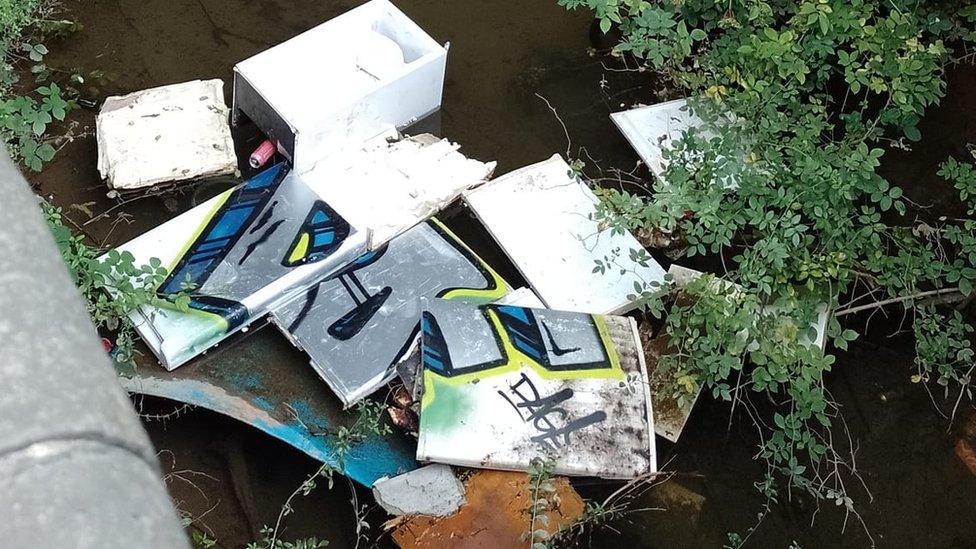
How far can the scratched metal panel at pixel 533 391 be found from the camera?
4.72 m

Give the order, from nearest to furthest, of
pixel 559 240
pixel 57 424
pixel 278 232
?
pixel 57 424 → pixel 278 232 → pixel 559 240

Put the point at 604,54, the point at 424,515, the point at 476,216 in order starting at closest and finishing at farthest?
the point at 424,515 → the point at 476,216 → the point at 604,54

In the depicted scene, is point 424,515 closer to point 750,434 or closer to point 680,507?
point 680,507

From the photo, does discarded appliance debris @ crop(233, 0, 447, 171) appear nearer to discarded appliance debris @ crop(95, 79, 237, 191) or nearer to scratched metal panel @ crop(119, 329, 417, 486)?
discarded appliance debris @ crop(95, 79, 237, 191)

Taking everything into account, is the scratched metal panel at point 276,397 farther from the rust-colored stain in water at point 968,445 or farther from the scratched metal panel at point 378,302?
the rust-colored stain in water at point 968,445

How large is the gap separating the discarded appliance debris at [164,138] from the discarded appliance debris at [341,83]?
0.99 ft

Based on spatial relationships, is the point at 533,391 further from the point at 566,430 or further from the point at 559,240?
the point at 559,240

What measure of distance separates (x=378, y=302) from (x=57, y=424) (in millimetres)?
4477

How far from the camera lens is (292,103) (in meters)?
5.82

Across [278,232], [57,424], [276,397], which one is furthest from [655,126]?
[57,424]

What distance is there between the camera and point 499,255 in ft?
19.4

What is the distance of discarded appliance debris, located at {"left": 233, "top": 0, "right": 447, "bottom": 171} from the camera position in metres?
5.68

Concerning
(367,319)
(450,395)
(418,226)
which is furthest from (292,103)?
(450,395)

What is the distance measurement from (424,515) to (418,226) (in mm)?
1855
